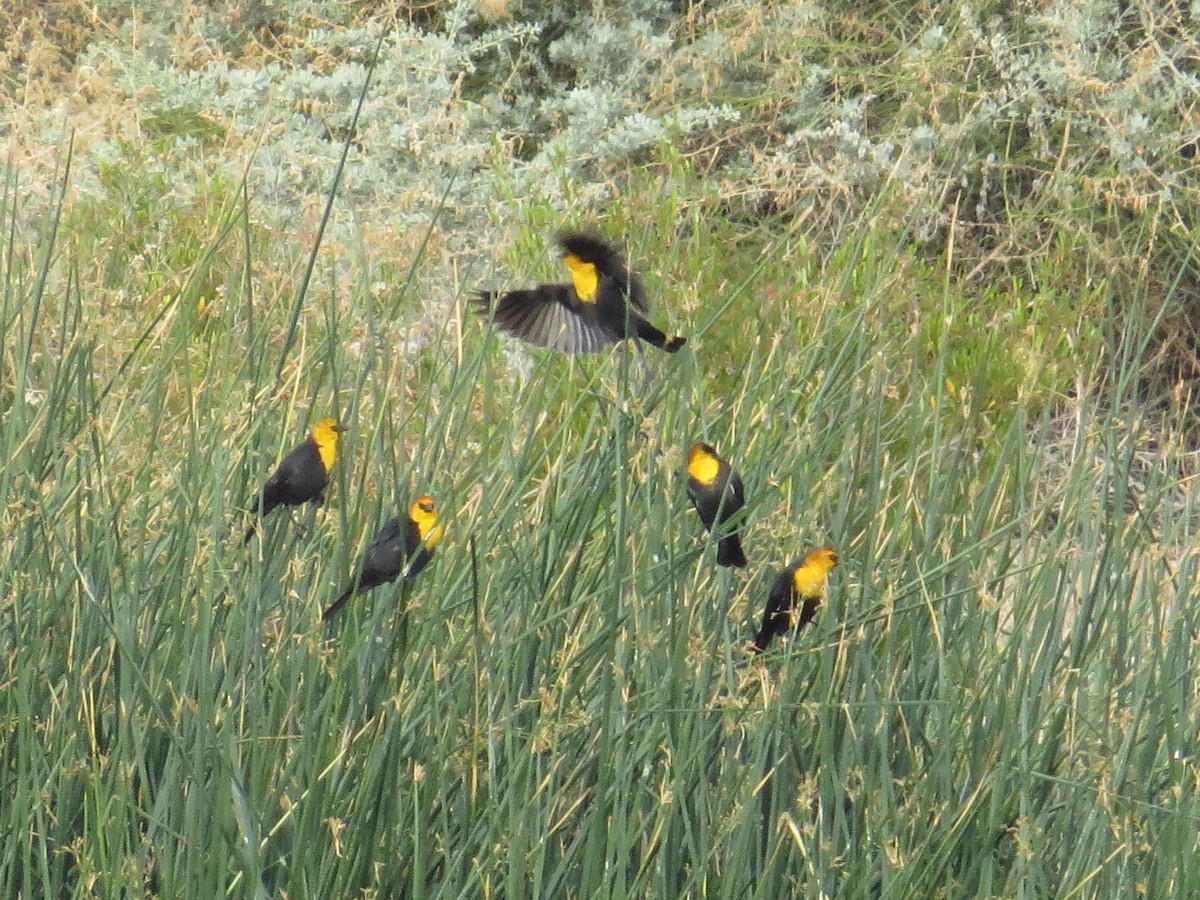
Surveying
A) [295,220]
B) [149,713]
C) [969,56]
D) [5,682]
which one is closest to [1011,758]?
[149,713]

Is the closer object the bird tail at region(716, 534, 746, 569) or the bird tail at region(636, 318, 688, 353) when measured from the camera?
the bird tail at region(716, 534, 746, 569)

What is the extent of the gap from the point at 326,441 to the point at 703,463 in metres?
0.45

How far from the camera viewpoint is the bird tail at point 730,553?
71.0 inches

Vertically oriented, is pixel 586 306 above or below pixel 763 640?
above

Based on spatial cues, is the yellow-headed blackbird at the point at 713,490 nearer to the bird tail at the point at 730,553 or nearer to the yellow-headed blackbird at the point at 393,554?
the bird tail at the point at 730,553

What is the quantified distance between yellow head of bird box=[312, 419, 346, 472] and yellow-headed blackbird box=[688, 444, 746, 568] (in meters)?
0.42

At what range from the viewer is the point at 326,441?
6.56 ft

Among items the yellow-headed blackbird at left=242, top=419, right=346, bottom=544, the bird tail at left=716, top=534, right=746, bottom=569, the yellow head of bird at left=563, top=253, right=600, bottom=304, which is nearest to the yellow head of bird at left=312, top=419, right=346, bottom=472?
the yellow-headed blackbird at left=242, top=419, right=346, bottom=544

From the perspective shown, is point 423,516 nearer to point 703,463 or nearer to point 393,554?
point 393,554

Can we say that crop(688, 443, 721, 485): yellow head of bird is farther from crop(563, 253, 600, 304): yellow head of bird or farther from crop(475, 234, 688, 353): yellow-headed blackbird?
crop(563, 253, 600, 304): yellow head of bird

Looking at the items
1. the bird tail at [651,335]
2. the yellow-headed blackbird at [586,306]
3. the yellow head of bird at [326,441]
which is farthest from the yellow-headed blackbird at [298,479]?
the bird tail at [651,335]

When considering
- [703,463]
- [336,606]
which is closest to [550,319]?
[703,463]

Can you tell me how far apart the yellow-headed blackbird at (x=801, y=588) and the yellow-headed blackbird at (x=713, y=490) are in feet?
0.17

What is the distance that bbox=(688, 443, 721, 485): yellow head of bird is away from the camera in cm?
193
